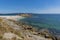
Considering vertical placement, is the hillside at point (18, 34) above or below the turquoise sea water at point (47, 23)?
above

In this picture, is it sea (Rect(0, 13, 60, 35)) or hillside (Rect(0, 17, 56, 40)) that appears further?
sea (Rect(0, 13, 60, 35))

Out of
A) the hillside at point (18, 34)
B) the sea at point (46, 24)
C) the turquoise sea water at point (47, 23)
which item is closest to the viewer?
the hillside at point (18, 34)

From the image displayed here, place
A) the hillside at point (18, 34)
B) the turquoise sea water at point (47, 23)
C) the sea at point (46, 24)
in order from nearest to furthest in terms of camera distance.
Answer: the hillside at point (18, 34)
the sea at point (46, 24)
the turquoise sea water at point (47, 23)

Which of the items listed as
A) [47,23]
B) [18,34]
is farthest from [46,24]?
[18,34]

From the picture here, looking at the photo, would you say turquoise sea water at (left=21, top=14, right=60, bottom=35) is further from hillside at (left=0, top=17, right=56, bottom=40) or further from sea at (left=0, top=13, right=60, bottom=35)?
hillside at (left=0, top=17, right=56, bottom=40)

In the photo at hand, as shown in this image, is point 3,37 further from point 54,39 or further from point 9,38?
point 54,39

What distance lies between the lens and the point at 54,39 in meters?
14.1

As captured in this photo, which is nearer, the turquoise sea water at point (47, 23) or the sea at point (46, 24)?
the sea at point (46, 24)

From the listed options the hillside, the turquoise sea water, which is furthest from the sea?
the hillside

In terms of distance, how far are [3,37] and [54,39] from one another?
7785 millimetres

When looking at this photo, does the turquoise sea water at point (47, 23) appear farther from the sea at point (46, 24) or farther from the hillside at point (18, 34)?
the hillside at point (18, 34)

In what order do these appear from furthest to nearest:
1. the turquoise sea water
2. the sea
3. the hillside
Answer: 1. the turquoise sea water
2. the sea
3. the hillside

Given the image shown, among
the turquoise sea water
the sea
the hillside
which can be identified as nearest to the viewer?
the hillside

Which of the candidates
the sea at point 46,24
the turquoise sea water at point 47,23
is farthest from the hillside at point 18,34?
the turquoise sea water at point 47,23
